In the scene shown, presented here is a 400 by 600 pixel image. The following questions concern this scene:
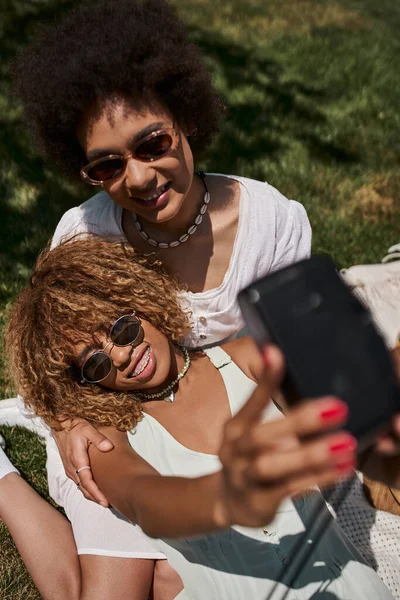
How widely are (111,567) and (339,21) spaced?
21.6ft

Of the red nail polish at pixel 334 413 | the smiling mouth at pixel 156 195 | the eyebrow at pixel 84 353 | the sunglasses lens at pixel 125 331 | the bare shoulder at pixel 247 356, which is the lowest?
the bare shoulder at pixel 247 356

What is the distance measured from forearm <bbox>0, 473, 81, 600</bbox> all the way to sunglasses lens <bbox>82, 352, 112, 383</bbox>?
887 millimetres

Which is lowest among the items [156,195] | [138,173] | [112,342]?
[112,342]

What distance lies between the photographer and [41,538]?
2762 mm

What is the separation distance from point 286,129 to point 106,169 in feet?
11.0

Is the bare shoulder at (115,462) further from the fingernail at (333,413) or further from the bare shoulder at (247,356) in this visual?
the fingernail at (333,413)

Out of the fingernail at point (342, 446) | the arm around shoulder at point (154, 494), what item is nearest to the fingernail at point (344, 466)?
the fingernail at point (342, 446)

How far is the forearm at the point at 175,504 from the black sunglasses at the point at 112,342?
49cm

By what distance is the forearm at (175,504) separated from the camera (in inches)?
52.9

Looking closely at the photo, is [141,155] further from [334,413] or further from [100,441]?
[334,413]

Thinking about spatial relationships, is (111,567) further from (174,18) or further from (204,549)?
(174,18)

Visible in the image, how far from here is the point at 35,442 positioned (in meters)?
3.29

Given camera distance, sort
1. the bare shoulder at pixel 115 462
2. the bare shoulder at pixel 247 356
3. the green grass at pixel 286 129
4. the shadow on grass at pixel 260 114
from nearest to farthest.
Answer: the bare shoulder at pixel 115 462
the bare shoulder at pixel 247 356
the green grass at pixel 286 129
the shadow on grass at pixel 260 114

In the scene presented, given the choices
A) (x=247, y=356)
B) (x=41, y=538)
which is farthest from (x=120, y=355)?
(x=41, y=538)
